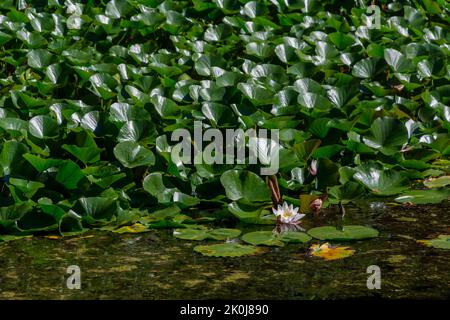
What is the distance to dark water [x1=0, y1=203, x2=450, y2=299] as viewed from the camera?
99.1 inches

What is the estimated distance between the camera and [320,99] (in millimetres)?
3666

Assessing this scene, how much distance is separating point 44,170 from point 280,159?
80 centimetres

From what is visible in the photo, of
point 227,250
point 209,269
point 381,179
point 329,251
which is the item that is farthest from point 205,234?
point 381,179

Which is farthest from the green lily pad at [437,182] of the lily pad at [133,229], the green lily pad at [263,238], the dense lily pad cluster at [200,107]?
the lily pad at [133,229]

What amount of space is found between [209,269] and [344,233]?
19.4 inches

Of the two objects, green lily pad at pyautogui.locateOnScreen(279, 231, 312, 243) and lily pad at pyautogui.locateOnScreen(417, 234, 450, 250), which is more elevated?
green lily pad at pyautogui.locateOnScreen(279, 231, 312, 243)

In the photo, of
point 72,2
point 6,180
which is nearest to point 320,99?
point 6,180

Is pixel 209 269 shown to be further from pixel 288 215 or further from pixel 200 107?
pixel 200 107

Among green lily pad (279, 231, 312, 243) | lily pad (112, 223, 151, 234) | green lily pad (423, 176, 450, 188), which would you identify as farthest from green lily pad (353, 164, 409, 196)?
→ lily pad (112, 223, 151, 234)

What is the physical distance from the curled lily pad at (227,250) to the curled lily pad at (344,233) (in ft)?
0.71

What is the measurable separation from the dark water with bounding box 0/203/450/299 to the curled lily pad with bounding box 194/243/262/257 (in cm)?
2

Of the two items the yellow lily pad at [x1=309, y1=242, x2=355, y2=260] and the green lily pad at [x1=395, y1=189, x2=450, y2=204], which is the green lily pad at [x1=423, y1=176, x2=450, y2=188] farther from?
the yellow lily pad at [x1=309, y1=242, x2=355, y2=260]

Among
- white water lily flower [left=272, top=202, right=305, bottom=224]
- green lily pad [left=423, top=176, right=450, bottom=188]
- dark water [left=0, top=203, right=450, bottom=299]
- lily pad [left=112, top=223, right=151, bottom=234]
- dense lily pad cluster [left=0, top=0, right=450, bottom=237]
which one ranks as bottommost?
dark water [left=0, top=203, right=450, bottom=299]
